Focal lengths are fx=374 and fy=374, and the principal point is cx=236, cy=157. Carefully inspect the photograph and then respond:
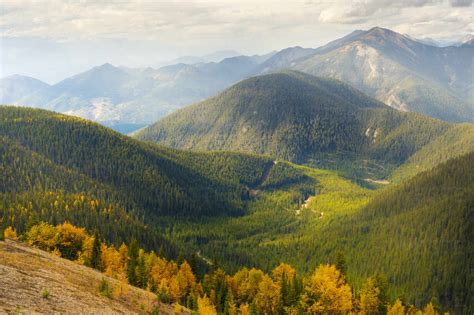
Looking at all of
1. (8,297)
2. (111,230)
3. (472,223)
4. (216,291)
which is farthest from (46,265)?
(472,223)

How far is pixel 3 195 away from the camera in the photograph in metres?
178

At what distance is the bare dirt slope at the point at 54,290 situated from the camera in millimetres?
53188

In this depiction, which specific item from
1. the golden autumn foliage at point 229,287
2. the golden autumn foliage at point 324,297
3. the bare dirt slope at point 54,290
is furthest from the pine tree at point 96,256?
the golden autumn foliage at point 324,297

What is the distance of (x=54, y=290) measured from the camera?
61125mm

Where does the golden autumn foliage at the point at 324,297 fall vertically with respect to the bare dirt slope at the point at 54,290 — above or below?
below

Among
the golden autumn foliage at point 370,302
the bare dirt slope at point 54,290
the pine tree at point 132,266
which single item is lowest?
the golden autumn foliage at point 370,302

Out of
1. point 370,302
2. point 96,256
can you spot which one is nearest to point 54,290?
point 96,256

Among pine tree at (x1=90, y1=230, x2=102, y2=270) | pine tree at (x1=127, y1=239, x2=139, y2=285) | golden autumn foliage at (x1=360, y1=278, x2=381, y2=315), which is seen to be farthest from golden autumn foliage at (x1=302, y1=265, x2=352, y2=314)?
pine tree at (x1=90, y1=230, x2=102, y2=270)

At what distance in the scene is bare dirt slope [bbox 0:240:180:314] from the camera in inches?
2094

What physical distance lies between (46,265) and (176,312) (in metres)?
28.0

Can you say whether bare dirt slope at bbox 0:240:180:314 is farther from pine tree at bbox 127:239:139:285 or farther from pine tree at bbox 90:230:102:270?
pine tree at bbox 90:230:102:270

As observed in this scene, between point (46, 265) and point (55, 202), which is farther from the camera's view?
point (55, 202)

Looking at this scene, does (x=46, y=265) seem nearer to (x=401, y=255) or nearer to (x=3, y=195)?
(x=3, y=195)

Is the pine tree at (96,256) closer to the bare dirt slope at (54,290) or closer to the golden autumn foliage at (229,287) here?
the golden autumn foliage at (229,287)
